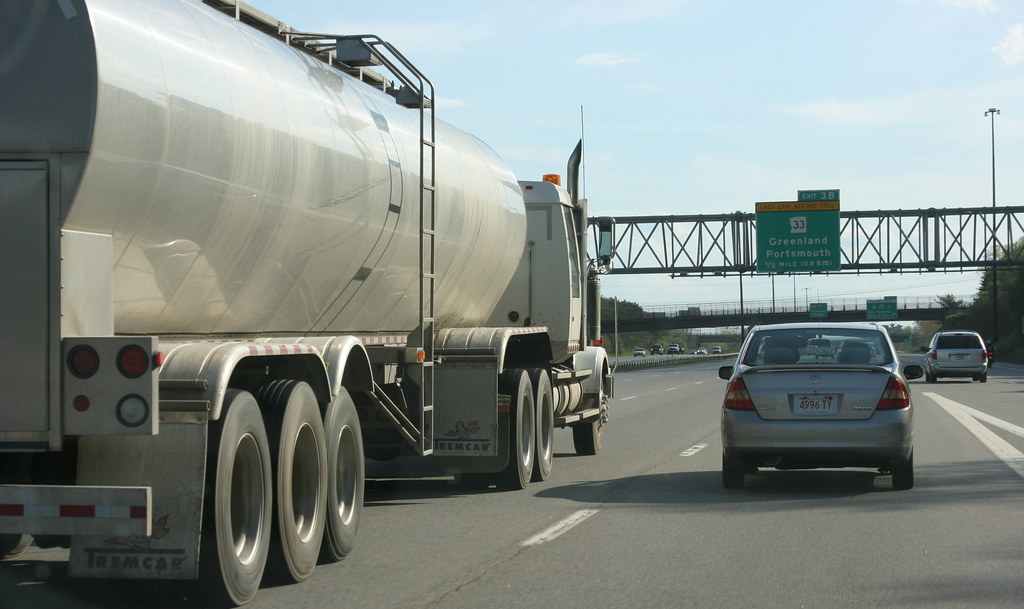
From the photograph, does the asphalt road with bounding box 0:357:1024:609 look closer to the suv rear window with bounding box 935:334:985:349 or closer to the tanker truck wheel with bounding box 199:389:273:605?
the tanker truck wheel with bounding box 199:389:273:605

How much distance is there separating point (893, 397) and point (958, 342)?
108 ft

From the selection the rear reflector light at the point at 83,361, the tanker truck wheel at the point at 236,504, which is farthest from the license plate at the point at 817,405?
the rear reflector light at the point at 83,361

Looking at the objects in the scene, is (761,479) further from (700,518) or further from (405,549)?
(405,549)

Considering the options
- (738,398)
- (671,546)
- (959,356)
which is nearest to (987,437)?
(738,398)

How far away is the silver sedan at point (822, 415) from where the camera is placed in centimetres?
1138

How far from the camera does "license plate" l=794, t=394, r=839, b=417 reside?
1148 centimetres

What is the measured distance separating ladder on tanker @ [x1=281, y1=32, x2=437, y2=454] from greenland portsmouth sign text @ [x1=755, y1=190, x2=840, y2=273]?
4853 cm

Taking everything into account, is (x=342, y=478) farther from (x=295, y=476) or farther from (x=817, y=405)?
(x=817, y=405)

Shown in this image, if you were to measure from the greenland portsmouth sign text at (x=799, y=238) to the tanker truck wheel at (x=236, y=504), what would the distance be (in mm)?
52574

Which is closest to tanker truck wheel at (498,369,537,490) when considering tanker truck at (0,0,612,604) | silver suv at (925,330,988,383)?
tanker truck at (0,0,612,604)

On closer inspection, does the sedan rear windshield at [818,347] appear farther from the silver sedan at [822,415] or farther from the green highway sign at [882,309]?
the green highway sign at [882,309]

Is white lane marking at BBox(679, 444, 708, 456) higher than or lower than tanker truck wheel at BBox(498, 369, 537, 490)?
lower

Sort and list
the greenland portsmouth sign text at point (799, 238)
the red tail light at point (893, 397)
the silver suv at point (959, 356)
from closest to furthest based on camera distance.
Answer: the red tail light at point (893, 397)
the silver suv at point (959, 356)
the greenland portsmouth sign text at point (799, 238)

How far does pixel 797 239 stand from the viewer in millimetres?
57969
